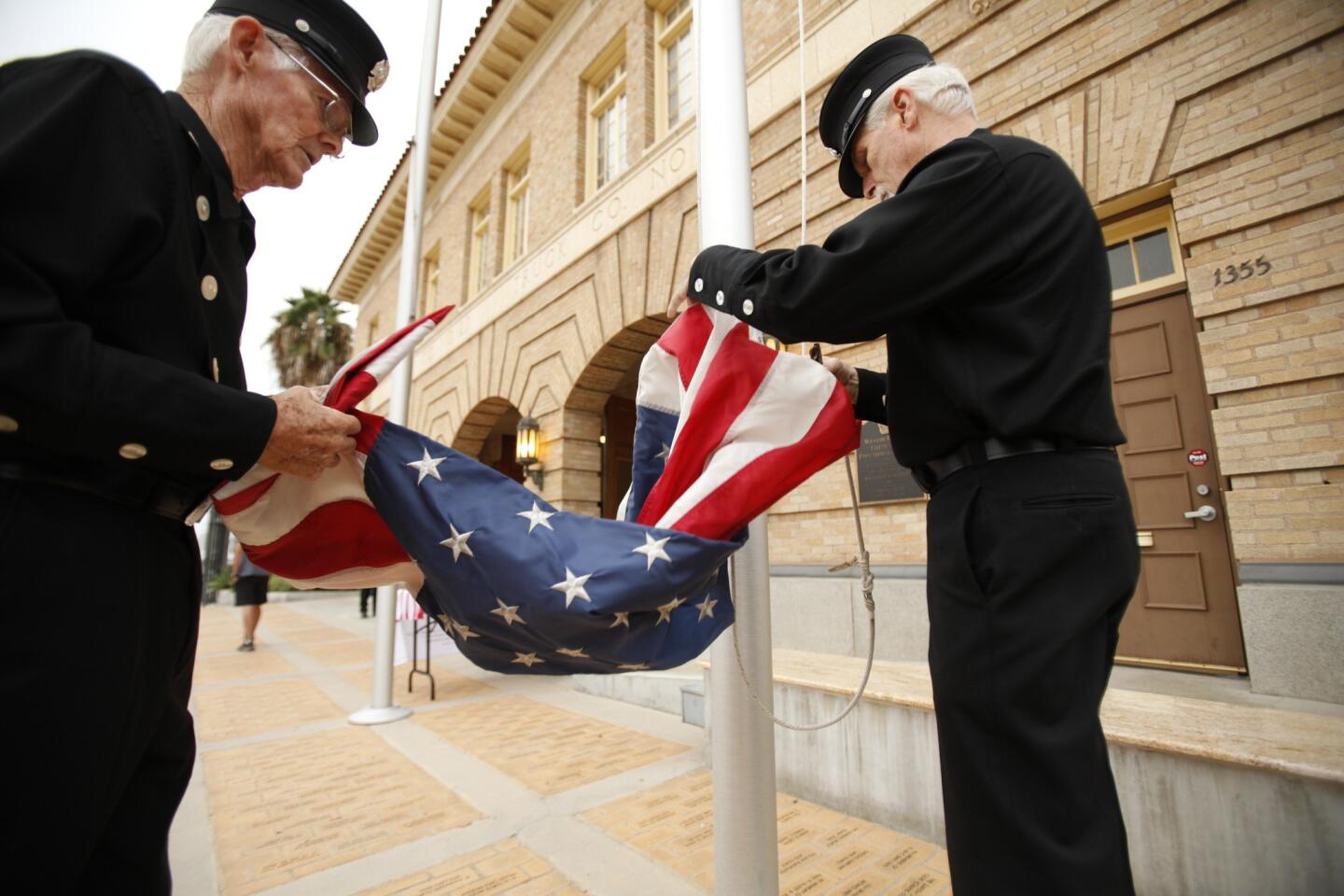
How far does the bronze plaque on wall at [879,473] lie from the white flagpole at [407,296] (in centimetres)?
400

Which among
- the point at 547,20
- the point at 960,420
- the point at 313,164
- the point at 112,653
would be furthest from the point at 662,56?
the point at 112,653

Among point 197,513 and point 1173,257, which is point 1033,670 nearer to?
point 197,513

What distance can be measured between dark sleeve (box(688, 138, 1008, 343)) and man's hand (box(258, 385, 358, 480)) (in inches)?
39.0

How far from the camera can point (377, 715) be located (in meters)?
5.28

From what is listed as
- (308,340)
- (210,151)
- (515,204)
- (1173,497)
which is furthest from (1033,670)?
(308,340)

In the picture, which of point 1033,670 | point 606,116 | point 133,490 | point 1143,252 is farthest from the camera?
point 606,116

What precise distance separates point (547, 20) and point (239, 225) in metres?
11.0

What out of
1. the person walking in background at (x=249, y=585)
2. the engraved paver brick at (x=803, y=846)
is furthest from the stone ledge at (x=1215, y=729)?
the person walking in background at (x=249, y=585)

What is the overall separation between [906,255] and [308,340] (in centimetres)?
3345

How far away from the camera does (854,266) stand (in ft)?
4.43

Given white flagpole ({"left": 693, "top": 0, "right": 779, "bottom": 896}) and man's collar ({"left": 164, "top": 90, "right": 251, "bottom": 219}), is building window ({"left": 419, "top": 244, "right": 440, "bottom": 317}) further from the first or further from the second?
man's collar ({"left": 164, "top": 90, "right": 251, "bottom": 219})

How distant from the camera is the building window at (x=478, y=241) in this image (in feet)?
42.0

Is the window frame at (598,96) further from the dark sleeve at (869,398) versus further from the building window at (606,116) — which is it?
the dark sleeve at (869,398)

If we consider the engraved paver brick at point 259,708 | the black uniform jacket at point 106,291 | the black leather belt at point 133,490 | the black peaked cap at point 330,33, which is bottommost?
the engraved paver brick at point 259,708
